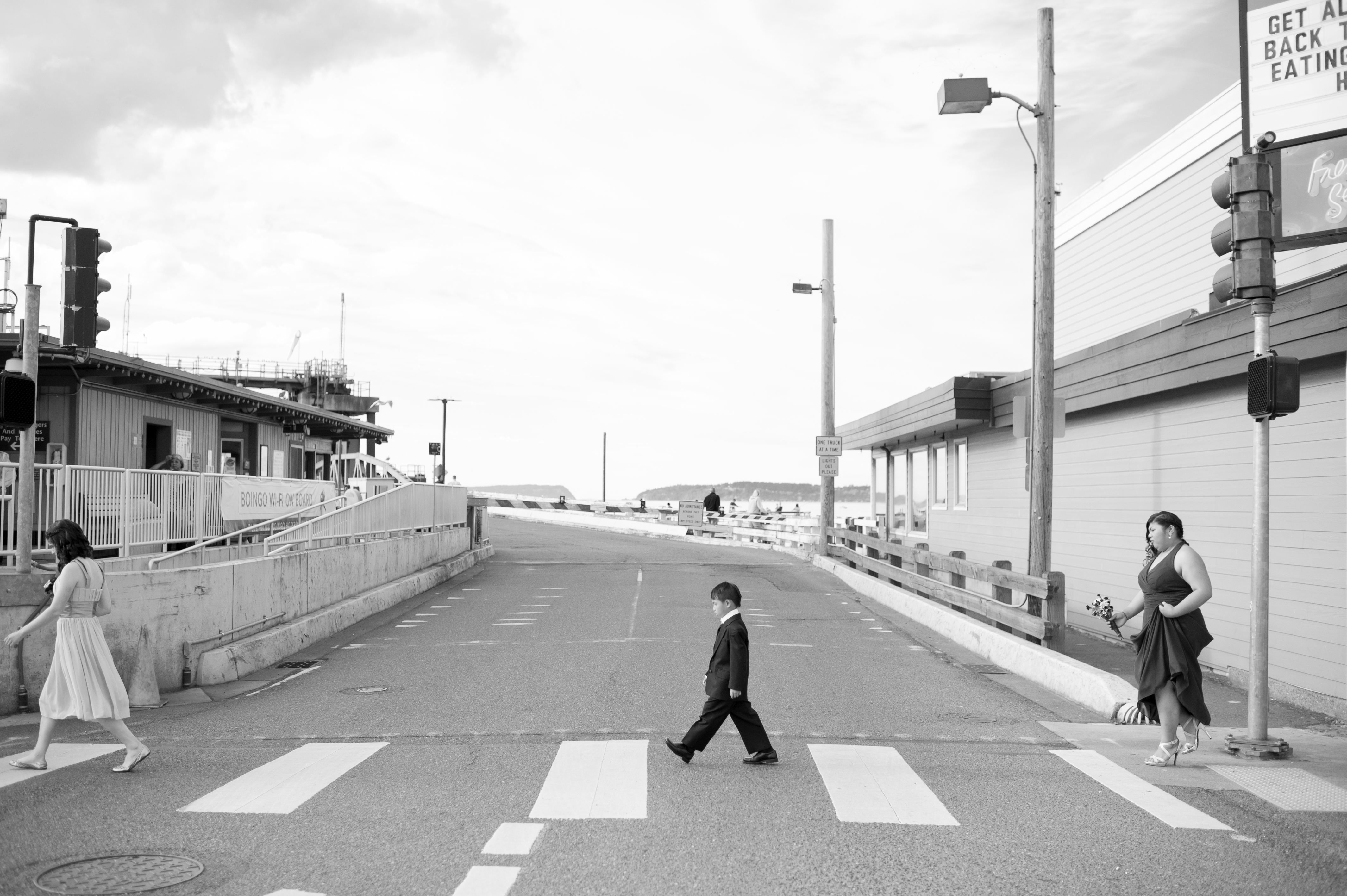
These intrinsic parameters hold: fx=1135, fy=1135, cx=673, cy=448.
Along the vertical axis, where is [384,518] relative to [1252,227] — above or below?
below

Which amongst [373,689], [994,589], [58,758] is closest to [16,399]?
[58,758]

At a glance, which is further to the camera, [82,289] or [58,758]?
[82,289]

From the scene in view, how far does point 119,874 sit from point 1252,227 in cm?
856

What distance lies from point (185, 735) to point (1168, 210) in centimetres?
1479

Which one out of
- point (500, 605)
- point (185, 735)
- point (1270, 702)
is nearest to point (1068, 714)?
point (1270, 702)

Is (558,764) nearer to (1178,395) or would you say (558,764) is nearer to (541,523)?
(1178,395)

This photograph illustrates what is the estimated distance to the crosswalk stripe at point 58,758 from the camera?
7.63 metres

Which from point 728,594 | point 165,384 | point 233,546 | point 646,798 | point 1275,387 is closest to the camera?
point 646,798

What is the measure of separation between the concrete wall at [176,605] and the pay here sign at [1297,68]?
35.4ft

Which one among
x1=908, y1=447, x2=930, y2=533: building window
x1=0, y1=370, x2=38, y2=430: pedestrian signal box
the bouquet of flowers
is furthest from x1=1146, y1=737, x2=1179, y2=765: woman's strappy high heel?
x1=908, y1=447, x2=930, y2=533: building window

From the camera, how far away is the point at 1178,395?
44.3 feet

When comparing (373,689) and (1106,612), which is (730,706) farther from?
(373,689)

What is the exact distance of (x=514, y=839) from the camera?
614cm

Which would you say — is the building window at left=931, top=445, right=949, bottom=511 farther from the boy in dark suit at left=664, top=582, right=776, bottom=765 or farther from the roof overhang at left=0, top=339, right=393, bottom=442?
the boy in dark suit at left=664, top=582, right=776, bottom=765
